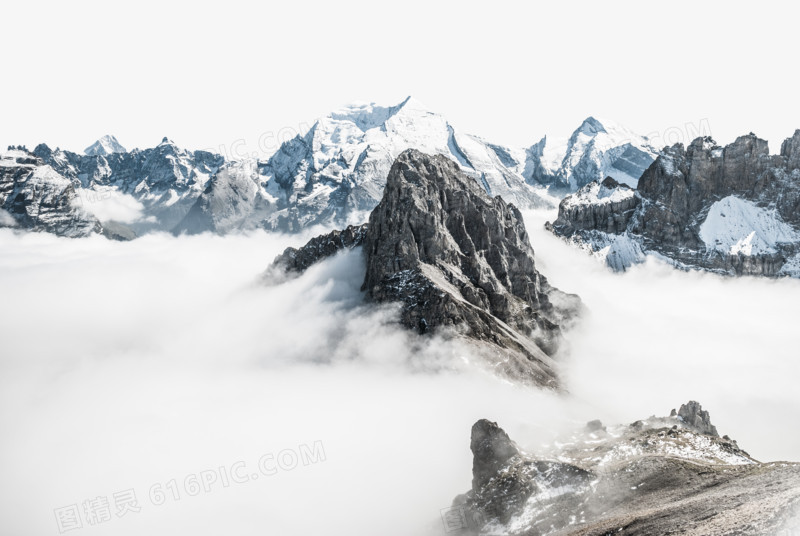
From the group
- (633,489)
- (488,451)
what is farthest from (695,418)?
(488,451)

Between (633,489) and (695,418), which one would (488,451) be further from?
(695,418)

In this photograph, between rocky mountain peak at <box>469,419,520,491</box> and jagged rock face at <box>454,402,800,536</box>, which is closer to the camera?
jagged rock face at <box>454,402,800,536</box>

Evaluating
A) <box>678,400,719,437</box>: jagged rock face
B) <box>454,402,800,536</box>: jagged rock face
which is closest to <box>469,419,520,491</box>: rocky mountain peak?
<box>454,402,800,536</box>: jagged rock face

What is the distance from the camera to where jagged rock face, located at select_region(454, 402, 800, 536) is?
66.1 metres

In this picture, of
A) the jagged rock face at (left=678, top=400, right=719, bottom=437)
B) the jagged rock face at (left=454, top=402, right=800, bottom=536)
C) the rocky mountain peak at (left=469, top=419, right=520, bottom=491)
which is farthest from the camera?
the jagged rock face at (left=678, top=400, right=719, bottom=437)

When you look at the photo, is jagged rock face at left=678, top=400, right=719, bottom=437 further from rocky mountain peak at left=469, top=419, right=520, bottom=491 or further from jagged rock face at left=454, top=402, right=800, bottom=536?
rocky mountain peak at left=469, top=419, right=520, bottom=491

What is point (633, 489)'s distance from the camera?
306 feet

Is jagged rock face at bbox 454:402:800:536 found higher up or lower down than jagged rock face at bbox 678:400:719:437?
higher up

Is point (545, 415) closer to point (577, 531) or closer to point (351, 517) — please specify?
point (351, 517)

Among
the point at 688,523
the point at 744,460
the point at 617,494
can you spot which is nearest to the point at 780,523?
the point at 688,523

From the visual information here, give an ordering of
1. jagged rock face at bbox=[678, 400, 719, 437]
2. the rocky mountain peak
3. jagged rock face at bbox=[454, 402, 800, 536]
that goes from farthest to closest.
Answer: jagged rock face at bbox=[678, 400, 719, 437] → the rocky mountain peak → jagged rock face at bbox=[454, 402, 800, 536]

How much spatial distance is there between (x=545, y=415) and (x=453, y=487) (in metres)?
48.2

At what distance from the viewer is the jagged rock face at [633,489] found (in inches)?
2601

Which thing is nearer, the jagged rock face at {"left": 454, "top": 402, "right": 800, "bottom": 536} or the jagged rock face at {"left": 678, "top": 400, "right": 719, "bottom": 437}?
the jagged rock face at {"left": 454, "top": 402, "right": 800, "bottom": 536}
